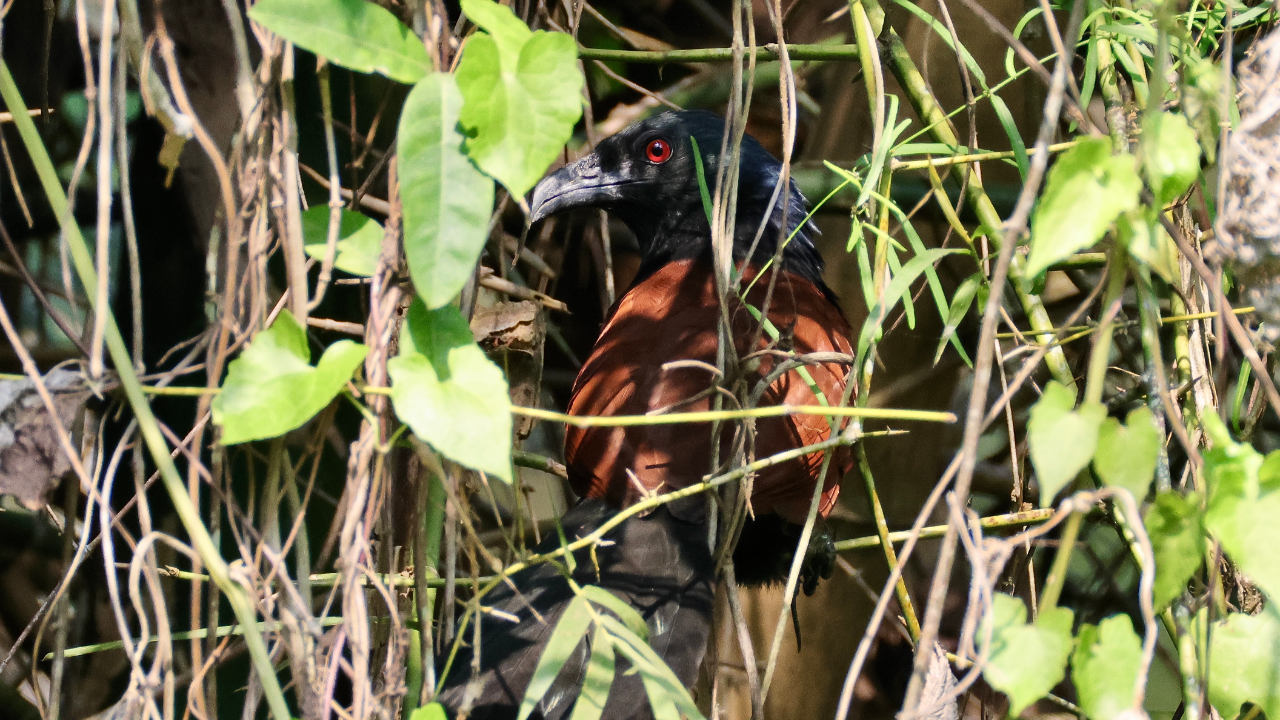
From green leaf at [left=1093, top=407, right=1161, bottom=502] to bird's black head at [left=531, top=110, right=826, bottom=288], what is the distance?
1.78 meters

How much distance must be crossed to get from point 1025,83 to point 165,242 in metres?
2.28

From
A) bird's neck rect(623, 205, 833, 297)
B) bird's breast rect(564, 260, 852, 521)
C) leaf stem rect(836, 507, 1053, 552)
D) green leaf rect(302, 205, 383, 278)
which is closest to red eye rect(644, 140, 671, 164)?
bird's neck rect(623, 205, 833, 297)

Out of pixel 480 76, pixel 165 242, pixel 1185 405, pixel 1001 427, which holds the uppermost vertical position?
pixel 480 76

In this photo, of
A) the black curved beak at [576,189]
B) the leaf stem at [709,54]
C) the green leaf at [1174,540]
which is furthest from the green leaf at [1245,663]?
the black curved beak at [576,189]

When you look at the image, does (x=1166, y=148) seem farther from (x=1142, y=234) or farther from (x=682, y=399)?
(x=682, y=399)

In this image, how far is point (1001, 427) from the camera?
10.5 ft

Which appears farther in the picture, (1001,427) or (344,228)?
(1001,427)

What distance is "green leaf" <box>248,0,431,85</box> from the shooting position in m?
0.78

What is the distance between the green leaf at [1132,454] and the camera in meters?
0.74

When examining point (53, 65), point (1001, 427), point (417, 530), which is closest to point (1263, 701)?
point (417, 530)

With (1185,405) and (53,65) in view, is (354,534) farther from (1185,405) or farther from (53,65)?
(53,65)

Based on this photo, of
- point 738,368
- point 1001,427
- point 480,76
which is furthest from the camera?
point 1001,427

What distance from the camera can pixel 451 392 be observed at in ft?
2.67

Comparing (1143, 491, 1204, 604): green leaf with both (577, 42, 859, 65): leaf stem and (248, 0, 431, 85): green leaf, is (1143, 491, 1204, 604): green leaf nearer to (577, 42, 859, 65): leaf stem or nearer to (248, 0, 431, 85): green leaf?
(248, 0, 431, 85): green leaf
